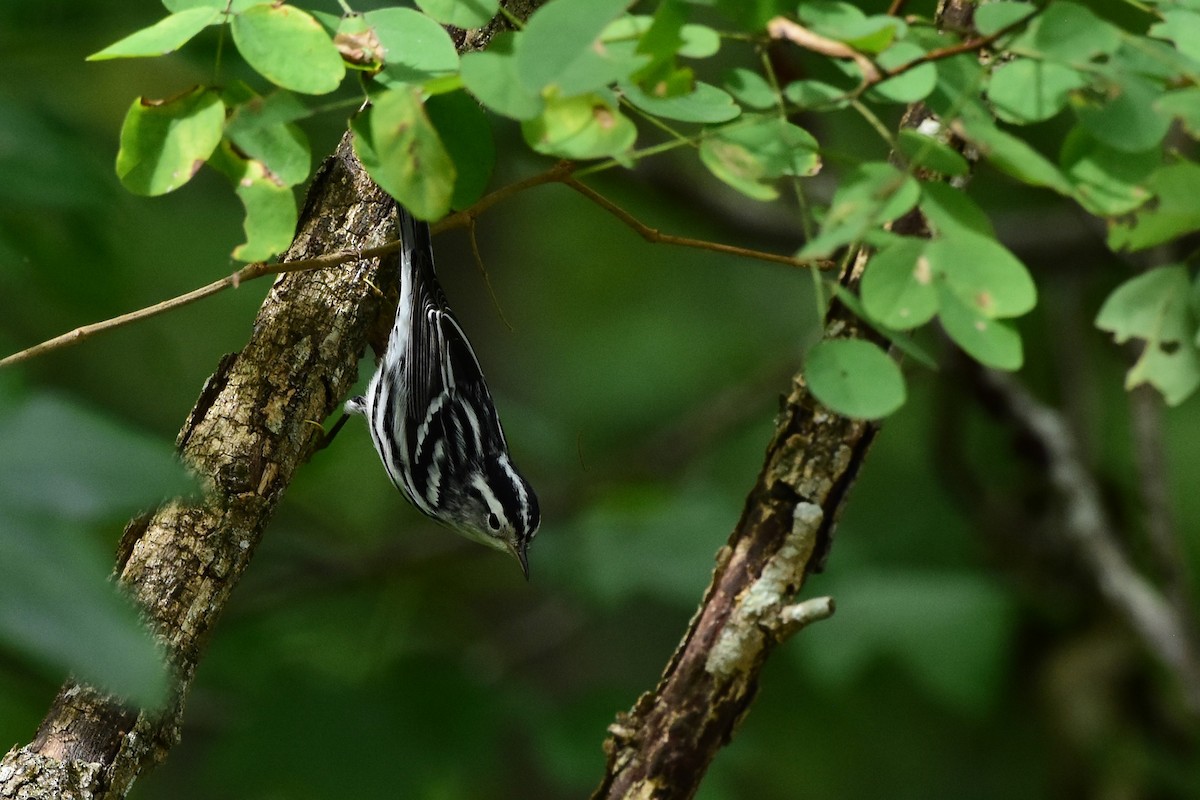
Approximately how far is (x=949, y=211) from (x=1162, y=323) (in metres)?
0.47

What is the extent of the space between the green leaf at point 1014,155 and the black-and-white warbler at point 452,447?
7.09 ft

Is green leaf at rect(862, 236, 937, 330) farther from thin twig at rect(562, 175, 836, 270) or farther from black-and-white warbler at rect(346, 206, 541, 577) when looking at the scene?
black-and-white warbler at rect(346, 206, 541, 577)

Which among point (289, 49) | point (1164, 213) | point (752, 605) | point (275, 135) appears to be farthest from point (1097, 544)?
point (289, 49)

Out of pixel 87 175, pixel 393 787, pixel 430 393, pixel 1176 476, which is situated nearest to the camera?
pixel 87 175

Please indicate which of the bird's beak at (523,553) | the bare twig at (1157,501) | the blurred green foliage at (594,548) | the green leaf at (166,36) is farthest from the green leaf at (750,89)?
the bare twig at (1157,501)

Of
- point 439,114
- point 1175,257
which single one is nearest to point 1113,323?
point 439,114

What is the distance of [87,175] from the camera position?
9.18 feet

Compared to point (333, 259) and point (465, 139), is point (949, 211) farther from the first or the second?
point (333, 259)

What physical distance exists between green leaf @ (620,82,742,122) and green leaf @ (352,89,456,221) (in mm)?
304

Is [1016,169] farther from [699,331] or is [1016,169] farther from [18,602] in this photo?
[699,331]

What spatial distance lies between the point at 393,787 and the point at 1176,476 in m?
4.55

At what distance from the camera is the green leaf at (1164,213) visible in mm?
1742

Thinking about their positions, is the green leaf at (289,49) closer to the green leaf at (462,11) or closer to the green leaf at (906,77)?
the green leaf at (462,11)

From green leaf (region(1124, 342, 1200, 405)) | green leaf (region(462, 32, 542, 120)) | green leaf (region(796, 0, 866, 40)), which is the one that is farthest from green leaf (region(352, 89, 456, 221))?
green leaf (region(1124, 342, 1200, 405))
